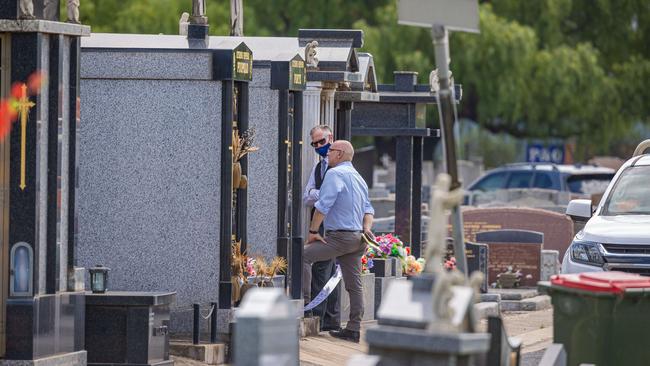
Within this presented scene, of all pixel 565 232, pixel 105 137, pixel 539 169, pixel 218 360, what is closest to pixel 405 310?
pixel 218 360

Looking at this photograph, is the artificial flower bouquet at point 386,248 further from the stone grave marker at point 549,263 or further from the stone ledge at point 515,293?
the stone grave marker at point 549,263

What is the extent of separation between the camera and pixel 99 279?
12.0 meters

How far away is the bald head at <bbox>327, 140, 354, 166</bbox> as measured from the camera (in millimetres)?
14781

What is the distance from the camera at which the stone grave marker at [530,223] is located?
78.2 ft

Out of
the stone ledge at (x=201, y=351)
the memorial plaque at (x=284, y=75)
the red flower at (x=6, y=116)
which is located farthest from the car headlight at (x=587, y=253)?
the red flower at (x=6, y=116)

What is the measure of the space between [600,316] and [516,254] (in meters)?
11.2

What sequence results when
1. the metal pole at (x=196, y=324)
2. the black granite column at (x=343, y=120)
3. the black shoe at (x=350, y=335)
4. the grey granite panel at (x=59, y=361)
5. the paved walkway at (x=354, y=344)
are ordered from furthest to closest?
1. the black granite column at (x=343, y=120)
2. the black shoe at (x=350, y=335)
3. the paved walkway at (x=354, y=344)
4. the metal pole at (x=196, y=324)
5. the grey granite panel at (x=59, y=361)

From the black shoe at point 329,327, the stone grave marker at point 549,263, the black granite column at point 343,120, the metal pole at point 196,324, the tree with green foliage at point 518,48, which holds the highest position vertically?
the tree with green foliage at point 518,48

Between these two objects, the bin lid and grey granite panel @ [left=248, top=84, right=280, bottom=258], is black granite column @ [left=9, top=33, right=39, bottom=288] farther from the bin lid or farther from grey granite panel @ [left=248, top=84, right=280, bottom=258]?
grey granite panel @ [left=248, top=84, right=280, bottom=258]

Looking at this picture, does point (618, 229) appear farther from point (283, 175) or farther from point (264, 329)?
point (264, 329)

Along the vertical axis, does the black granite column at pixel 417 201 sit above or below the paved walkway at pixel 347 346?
above

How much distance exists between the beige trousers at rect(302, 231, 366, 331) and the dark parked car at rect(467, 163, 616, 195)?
17.6m

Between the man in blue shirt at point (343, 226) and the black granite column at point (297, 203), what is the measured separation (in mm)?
146

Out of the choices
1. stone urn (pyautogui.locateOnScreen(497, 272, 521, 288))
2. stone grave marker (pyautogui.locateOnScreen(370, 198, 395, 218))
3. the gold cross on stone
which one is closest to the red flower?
the gold cross on stone
